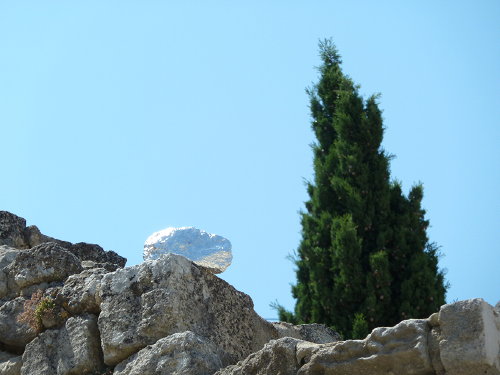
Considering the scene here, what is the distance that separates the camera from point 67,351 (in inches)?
197

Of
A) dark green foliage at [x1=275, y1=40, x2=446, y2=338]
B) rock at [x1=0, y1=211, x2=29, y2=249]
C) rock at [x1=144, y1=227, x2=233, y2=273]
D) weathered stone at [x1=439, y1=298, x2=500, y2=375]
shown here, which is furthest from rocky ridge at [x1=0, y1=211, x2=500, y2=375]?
dark green foliage at [x1=275, y1=40, x2=446, y2=338]

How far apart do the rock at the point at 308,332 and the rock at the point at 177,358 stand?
1.24 m

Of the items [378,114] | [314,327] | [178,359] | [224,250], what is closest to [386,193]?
[378,114]

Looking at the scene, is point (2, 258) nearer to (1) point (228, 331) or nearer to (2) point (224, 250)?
(1) point (228, 331)

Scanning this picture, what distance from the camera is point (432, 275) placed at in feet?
38.0

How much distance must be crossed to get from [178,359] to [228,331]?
647 millimetres

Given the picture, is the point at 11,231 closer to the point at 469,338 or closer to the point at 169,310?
the point at 169,310

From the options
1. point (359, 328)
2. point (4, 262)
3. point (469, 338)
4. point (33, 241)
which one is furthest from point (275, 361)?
point (359, 328)

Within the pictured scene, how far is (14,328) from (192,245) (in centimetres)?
524

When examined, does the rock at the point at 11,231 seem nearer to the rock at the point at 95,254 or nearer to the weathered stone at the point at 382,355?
the rock at the point at 95,254

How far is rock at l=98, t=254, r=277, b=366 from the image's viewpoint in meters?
4.73

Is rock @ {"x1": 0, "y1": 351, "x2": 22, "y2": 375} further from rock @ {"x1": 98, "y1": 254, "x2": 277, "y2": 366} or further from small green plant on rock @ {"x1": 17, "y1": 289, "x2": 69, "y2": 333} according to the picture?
rock @ {"x1": 98, "y1": 254, "x2": 277, "y2": 366}

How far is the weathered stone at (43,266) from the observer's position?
552 cm

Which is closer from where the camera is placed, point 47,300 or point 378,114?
point 47,300
